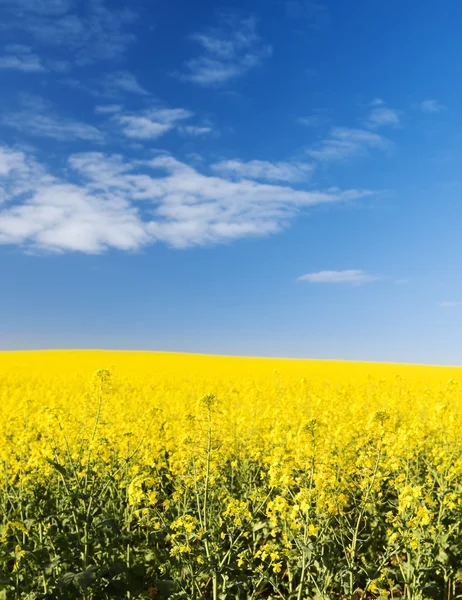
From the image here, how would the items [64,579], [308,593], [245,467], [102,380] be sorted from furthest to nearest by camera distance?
[245,467]
[102,380]
[308,593]
[64,579]

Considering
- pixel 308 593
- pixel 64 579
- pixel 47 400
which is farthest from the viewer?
pixel 47 400

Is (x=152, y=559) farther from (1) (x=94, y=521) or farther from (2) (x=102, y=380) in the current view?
(2) (x=102, y=380)

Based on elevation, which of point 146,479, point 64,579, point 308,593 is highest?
point 146,479

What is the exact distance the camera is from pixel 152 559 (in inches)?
252

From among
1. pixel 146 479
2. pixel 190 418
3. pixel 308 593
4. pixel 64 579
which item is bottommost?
pixel 308 593

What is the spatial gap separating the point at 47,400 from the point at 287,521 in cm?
1450

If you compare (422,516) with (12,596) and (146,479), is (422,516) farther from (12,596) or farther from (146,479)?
(12,596)

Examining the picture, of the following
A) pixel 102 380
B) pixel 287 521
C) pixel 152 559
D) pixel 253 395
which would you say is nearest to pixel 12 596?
pixel 152 559

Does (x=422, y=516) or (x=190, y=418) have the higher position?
(x=190, y=418)

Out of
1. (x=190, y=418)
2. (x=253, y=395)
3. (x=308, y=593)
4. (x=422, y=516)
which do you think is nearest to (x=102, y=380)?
(x=190, y=418)

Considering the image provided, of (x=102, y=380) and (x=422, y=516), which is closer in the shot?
(x=422, y=516)

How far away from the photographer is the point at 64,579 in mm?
4848

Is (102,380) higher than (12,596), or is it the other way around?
(102,380)

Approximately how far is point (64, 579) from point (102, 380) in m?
2.72
